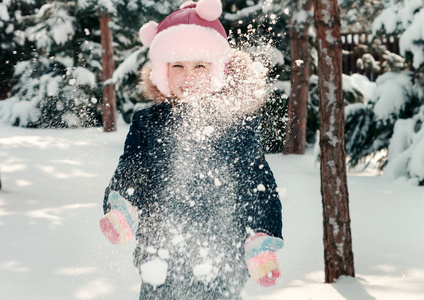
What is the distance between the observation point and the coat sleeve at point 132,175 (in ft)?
7.53

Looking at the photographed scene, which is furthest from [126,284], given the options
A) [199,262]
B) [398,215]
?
[398,215]

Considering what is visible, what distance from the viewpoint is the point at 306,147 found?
12.0m

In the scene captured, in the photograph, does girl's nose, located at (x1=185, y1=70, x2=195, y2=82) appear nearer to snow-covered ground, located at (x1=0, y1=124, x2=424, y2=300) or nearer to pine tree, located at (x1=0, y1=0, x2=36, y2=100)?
snow-covered ground, located at (x1=0, y1=124, x2=424, y2=300)

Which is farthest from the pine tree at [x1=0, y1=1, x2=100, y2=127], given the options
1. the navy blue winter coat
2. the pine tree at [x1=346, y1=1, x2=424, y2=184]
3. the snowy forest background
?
the navy blue winter coat

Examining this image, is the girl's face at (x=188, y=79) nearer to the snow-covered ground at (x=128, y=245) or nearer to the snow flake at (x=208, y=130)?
the snow flake at (x=208, y=130)

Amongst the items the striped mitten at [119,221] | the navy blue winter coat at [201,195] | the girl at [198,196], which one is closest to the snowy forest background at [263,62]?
the girl at [198,196]

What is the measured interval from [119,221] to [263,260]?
0.61 m

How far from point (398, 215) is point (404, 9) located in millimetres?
3334

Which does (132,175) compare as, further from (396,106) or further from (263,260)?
(396,106)

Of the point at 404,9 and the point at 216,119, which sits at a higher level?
the point at 404,9

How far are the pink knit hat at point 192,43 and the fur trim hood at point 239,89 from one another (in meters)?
0.04

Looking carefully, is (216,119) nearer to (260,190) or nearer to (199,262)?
(260,190)

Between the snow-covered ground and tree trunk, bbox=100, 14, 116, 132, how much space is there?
4680 millimetres

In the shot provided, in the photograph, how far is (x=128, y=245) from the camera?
5465 mm
